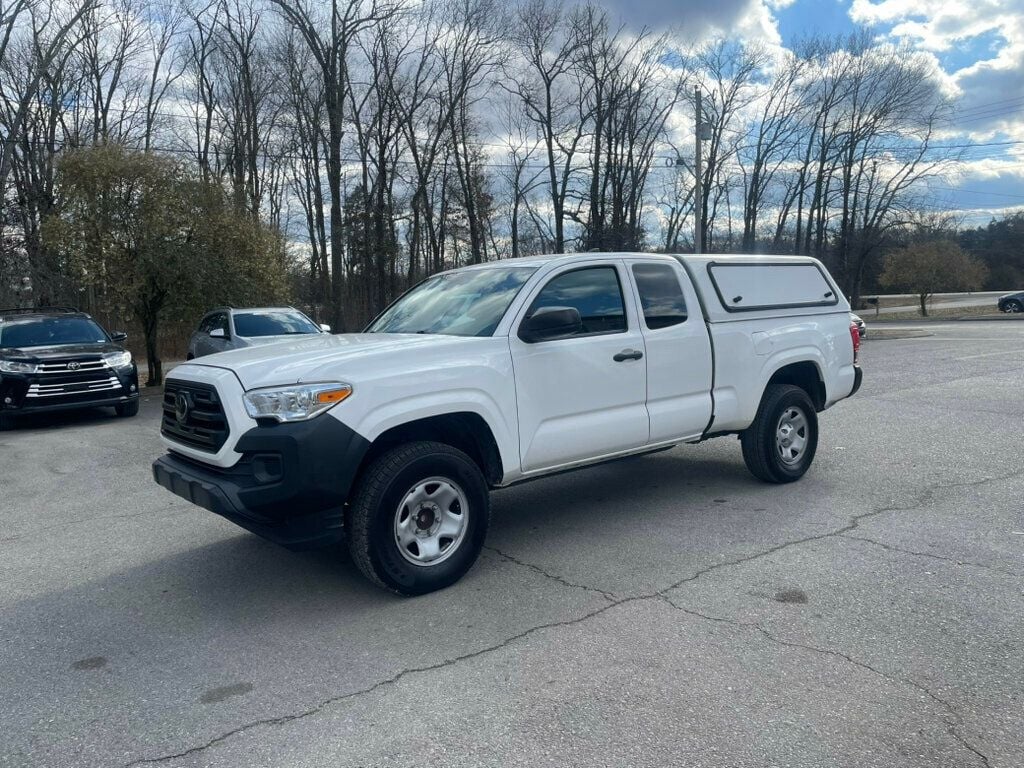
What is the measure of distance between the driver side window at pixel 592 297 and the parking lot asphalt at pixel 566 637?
1469 millimetres

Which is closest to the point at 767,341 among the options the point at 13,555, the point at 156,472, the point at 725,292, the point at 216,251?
the point at 725,292

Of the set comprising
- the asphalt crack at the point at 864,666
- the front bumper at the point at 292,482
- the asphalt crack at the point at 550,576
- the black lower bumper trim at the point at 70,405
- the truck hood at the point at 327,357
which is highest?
the truck hood at the point at 327,357

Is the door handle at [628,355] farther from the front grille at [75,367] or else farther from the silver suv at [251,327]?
the front grille at [75,367]

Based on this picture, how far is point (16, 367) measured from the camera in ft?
38.4

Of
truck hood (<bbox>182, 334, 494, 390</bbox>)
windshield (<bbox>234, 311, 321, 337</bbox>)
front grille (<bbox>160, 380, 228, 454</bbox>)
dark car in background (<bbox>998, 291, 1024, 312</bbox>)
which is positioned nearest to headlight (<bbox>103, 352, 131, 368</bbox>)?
windshield (<bbox>234, 311, 321, 337</bbox>)

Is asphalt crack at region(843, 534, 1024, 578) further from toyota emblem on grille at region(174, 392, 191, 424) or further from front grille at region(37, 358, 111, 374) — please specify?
front grille at region(37, 358, 111, 374)

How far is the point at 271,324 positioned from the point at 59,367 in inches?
152

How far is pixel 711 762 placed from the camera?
9.33 ft

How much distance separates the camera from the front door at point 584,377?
4.96m

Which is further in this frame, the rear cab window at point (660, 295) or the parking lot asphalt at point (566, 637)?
the rear cab window at point (660, 295)

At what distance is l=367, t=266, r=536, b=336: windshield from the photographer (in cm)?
518

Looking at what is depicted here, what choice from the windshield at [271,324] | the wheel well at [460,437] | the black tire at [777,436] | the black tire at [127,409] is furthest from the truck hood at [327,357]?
the windshield at [271,324]

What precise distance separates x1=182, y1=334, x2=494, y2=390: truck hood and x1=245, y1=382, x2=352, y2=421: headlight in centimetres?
5

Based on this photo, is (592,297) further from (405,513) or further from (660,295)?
(405,513)
